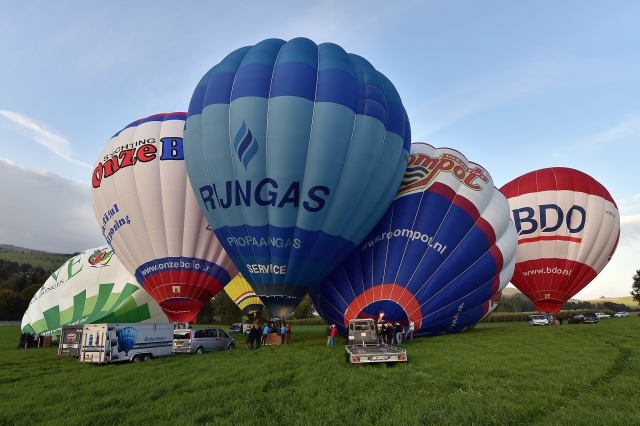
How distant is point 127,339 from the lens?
13695mm

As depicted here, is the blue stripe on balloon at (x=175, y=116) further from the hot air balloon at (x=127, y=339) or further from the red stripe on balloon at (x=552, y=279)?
the red stripe on balloon at (x=552, y=279)

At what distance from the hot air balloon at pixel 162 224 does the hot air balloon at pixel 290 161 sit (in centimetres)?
295

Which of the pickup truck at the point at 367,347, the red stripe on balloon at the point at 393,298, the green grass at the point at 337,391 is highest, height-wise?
the red stripe on balloon at the point at 393,298

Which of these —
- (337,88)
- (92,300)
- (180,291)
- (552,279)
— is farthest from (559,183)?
(92,300)

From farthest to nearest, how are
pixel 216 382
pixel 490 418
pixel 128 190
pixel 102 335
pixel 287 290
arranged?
pixel 128 190 < pixel 287 290 < pixel 102 335 < pixel 216 382 < pixel 490 418

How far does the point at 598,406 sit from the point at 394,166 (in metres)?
10.6

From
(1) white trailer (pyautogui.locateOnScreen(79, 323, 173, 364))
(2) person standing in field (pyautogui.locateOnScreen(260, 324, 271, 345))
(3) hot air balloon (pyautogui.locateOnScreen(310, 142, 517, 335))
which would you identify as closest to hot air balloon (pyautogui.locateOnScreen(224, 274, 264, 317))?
(2) person standing in field (pyautogui.locateOnScreen(260, 324, 271, 345))

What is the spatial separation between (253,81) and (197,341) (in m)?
10.0

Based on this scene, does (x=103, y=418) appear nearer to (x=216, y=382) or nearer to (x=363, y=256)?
(x=216, y=382)

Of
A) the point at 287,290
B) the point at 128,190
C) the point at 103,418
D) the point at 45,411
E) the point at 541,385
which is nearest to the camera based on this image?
the point at 103,418

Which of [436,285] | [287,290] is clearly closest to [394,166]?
[436,285]

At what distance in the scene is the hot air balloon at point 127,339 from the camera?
13.5 metres

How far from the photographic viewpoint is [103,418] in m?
6.46

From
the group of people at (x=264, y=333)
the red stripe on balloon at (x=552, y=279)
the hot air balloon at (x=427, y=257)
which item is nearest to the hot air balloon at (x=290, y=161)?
A: the hot air balloon at (x=427, y=257)
